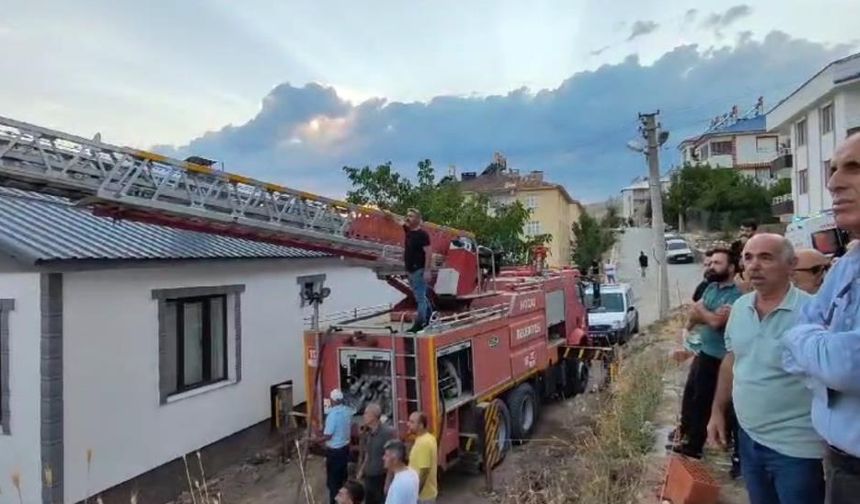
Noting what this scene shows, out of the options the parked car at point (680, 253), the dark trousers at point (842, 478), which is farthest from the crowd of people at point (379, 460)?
the parked car at point (680, 253)

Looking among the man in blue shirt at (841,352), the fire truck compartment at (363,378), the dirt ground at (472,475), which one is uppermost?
the man in blue shirt at (841,352)

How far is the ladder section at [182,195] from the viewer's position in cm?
611

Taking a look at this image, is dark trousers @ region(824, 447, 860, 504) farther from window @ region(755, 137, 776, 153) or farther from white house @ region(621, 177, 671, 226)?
white house @ region(621, 177, 671, 226)

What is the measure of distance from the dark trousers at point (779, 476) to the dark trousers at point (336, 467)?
634 centimetres

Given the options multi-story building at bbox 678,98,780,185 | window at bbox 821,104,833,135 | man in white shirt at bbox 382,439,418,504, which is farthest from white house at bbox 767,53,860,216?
multi-story building at bbox 678,98,780,185

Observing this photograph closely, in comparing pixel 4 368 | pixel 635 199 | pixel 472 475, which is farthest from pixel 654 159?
pixel 635 199

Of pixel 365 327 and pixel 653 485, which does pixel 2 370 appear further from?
pixel 653 485

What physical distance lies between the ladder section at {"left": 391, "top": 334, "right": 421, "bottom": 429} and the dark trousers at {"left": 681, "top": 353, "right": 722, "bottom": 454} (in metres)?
4.14

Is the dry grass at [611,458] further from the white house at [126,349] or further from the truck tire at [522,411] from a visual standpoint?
the white house at [126,349]

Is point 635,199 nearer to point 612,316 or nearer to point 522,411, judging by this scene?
point 612,316

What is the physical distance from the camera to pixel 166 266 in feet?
34.9

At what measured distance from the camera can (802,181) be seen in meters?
32.3

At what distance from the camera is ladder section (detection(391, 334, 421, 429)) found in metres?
9.07

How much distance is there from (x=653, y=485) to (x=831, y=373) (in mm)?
3422
